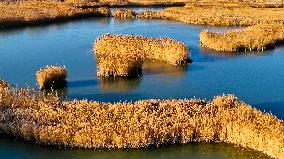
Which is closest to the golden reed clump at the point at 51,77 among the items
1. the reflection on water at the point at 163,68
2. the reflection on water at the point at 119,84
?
the reflection on water at the point at 119,84

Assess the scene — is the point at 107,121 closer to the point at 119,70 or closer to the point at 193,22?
the point at 119,70

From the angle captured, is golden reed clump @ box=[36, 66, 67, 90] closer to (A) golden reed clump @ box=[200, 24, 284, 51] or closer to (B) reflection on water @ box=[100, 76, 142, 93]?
(B) reflection on water @ box=[100, 76, 142, 93]

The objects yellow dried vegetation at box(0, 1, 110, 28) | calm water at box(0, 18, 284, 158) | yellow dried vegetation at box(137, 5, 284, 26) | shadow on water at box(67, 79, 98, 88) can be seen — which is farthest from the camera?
yellow dried vegetation at box(137, 5, 284, 26)

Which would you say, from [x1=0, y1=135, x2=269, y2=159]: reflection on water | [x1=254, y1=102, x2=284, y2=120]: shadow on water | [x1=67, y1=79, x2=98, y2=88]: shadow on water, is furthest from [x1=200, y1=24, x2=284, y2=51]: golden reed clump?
[x1=0, y1=135, x2=269, y2=159]: reflection on water

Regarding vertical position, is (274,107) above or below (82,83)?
below

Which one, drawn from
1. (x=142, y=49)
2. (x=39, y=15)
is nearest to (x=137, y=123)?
(x=142, y=49)

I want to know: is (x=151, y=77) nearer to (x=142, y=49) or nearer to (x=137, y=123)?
(x=142, y=49)
